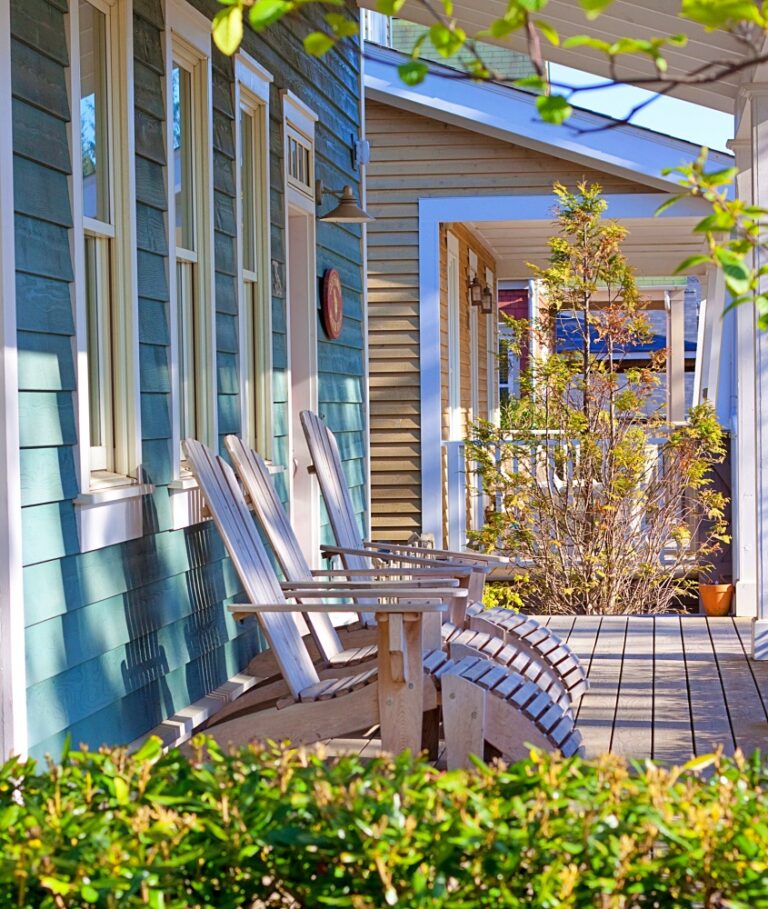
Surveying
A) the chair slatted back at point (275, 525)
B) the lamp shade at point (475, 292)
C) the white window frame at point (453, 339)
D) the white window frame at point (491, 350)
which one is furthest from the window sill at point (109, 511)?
the white window frame at point (491, 350)

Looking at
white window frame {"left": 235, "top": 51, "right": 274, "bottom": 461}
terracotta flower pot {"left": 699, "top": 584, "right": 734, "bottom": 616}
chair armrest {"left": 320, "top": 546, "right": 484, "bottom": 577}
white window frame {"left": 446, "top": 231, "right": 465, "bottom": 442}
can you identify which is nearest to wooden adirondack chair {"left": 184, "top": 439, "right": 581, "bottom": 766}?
chair armrest {"left": 320, "top": 546, "right": 484, "bottom": 577}

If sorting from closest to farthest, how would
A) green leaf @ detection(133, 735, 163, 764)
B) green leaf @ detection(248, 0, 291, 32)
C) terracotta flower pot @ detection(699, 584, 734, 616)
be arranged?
green leaf @ detection(248, 0, 291, 32) → green leaf @ detection(133, 735, 163, 764) → terracotta flower pot @ detection(699, 584, 734, 616)

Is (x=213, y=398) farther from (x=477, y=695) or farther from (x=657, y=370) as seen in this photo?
(x=657, y=370)

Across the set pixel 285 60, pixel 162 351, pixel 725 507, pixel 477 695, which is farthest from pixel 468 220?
pixel 477 695

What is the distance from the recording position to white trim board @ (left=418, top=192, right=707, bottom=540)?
32.9 ft

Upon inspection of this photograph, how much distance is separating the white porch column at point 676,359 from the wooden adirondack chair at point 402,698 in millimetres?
11215

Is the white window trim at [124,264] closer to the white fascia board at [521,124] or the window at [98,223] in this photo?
the window at [98,223]

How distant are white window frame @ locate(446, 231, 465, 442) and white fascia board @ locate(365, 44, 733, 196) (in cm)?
143

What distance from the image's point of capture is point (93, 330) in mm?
4078

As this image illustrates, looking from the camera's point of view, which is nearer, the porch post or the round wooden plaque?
the porch post

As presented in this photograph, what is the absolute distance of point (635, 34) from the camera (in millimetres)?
5988

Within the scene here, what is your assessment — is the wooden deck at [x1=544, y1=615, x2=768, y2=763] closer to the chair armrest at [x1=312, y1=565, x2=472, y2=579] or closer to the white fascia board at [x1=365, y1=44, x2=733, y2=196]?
the chair armrest at [x1=312, y1=565, x2=472, y2=579]

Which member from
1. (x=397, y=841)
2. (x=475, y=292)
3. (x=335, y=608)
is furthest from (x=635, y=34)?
(x=475, y=292)

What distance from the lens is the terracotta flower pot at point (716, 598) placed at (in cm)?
805
